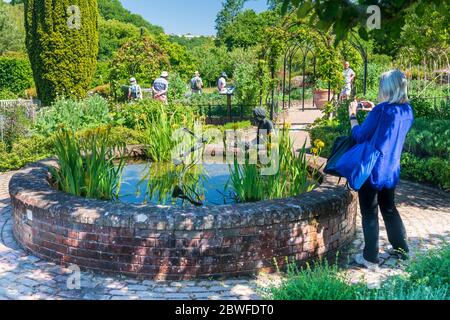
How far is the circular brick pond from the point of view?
423 cm

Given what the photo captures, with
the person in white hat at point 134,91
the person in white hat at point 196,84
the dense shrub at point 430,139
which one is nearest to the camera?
the dense shrub at point 430,139

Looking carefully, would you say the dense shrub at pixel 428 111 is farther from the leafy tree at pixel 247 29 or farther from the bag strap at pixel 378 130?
the leafy tree at pixel 247 29

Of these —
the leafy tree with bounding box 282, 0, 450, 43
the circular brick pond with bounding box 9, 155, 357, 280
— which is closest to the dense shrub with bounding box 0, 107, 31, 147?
the circular brick pond with bounding box 9, 155, 357, 280

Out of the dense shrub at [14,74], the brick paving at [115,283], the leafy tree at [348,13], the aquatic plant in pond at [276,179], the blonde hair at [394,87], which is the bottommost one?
the brick paving at [115,283]

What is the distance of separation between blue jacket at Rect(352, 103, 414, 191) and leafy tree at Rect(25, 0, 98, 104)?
13753 millimetres

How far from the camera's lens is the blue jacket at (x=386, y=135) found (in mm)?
4250

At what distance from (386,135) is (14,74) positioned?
27.7 meters

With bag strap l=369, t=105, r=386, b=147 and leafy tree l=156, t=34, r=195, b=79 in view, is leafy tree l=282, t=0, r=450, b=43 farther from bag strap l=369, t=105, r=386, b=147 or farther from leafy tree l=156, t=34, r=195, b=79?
leafy tree l=156, t=34, r=195, b=79

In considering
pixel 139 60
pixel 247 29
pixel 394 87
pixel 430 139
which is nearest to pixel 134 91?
pixel 139 60

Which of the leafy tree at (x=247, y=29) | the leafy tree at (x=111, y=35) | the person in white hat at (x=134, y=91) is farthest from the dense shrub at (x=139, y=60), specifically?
→ the leafy tree at (x=247, y=29)

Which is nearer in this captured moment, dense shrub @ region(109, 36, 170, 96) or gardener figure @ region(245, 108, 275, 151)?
gardener figure @ region(245, 108, 275, 151)

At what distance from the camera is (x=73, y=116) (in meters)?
11.0

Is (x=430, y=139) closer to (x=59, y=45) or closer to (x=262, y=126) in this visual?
(x=262, y=126)

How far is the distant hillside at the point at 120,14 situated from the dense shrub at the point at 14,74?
40.1 metres
